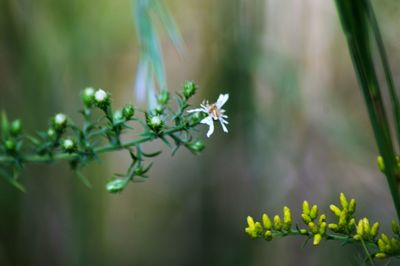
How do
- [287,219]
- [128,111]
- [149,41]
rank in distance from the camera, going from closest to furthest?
1. [287,219]
2. [128,111]
3. [149,41]

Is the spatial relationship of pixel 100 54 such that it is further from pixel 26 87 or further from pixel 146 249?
pixel 146 249

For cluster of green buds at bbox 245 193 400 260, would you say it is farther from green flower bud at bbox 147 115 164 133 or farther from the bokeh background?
the bokeh background

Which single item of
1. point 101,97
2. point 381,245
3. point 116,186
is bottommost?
point 381,245

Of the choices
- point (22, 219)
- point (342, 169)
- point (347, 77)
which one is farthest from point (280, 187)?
point (22, 219)

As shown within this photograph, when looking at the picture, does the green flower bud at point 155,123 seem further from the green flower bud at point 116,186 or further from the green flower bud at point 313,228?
the green flower bud at point 313,228

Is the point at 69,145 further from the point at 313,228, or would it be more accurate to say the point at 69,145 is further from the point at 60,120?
the point at 313,228

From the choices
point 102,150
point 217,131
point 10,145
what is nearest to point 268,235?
point 102,150

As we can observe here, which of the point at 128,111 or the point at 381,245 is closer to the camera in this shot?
the point at 381,245
